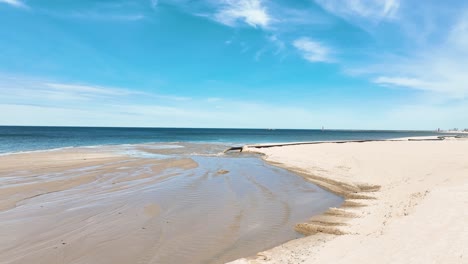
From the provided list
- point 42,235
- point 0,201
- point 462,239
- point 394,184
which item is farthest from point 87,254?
point 394,184

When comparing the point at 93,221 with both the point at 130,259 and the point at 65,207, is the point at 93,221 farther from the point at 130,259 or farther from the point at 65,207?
the point at 130,259

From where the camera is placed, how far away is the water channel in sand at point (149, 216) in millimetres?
7414

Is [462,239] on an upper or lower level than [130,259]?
upper

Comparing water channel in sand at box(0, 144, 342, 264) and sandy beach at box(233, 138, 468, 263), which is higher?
sandy beach at box(233, 138, 468, 263)

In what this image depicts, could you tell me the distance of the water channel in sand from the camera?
24.3ft

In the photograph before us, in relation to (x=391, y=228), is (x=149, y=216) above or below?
below

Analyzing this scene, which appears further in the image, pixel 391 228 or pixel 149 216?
pixel 149 216

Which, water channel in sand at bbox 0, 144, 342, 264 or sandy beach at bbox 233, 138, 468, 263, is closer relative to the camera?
sandy beach at bbox 233, 138, 468, 263

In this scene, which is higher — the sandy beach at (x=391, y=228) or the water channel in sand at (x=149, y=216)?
the sandy beach at (x=391, y=228)

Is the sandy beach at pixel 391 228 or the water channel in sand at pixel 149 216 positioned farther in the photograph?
the water channel in sand at pixel 149 216

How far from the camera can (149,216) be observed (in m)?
10.4

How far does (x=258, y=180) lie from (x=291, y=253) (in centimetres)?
1124

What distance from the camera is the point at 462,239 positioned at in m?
6.35

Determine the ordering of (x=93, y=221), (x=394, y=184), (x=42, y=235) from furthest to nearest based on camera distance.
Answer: (x=394, y=184)
(x=93, y=221)
(x=42, y=235)
